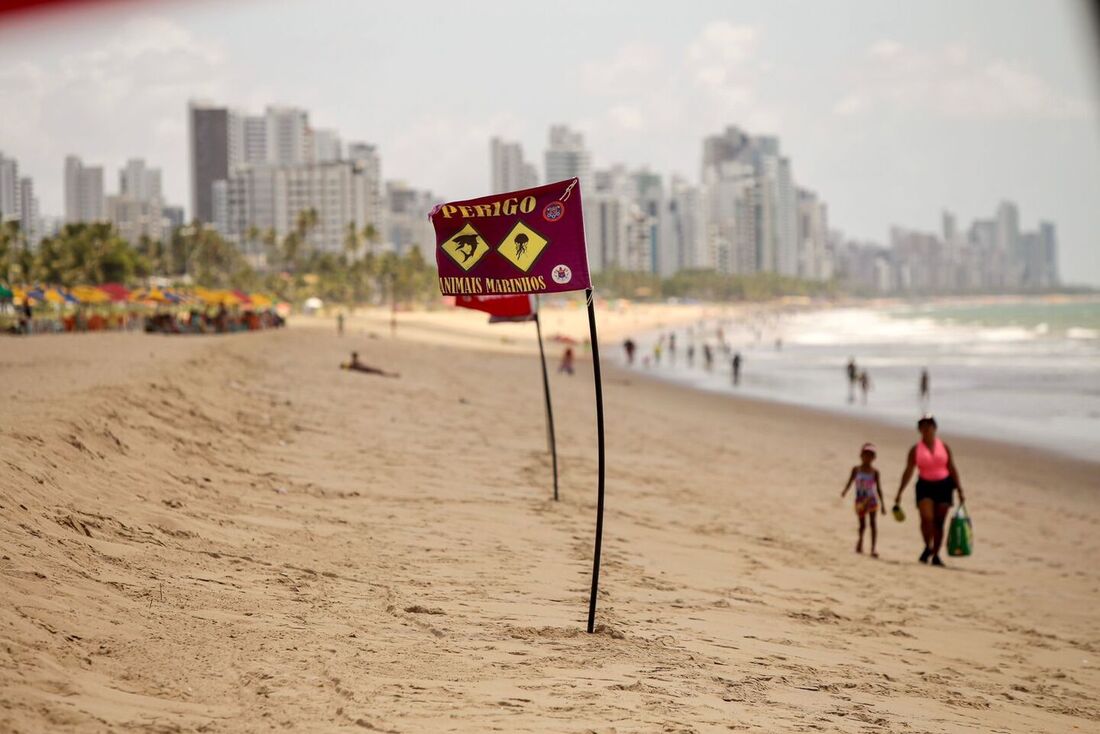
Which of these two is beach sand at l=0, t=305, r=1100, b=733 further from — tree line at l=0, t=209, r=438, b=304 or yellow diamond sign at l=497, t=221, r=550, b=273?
tree line at l=0, t=209, r=438, b=304

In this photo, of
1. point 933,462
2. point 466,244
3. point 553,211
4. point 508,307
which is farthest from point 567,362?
point 553,211

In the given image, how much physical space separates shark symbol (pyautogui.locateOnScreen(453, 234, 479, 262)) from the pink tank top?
5.86 m

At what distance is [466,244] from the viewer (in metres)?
6.33

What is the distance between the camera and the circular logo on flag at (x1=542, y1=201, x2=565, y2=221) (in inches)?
242

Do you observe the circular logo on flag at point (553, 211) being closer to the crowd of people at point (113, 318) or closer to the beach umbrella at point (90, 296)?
the crowd of people at point (113, 318)

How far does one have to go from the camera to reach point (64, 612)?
209 inches

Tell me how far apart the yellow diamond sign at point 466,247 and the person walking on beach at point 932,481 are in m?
5.63

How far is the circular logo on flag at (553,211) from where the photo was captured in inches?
242

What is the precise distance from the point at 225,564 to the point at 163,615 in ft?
4.25

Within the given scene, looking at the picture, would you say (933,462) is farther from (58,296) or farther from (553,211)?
(58,296)

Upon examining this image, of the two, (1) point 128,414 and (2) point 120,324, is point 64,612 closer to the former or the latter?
(1) point 128,414

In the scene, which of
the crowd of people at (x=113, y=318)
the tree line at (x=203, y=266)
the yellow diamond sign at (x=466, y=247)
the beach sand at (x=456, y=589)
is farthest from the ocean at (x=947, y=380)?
the tree line at (x=203, y=266)

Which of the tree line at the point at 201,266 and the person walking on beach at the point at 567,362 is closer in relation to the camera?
the person walking on beach at the point at 567,362

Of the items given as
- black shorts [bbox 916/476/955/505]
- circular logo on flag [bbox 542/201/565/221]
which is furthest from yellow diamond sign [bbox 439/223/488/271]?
black shorts [bbox 916/476/955/505]
